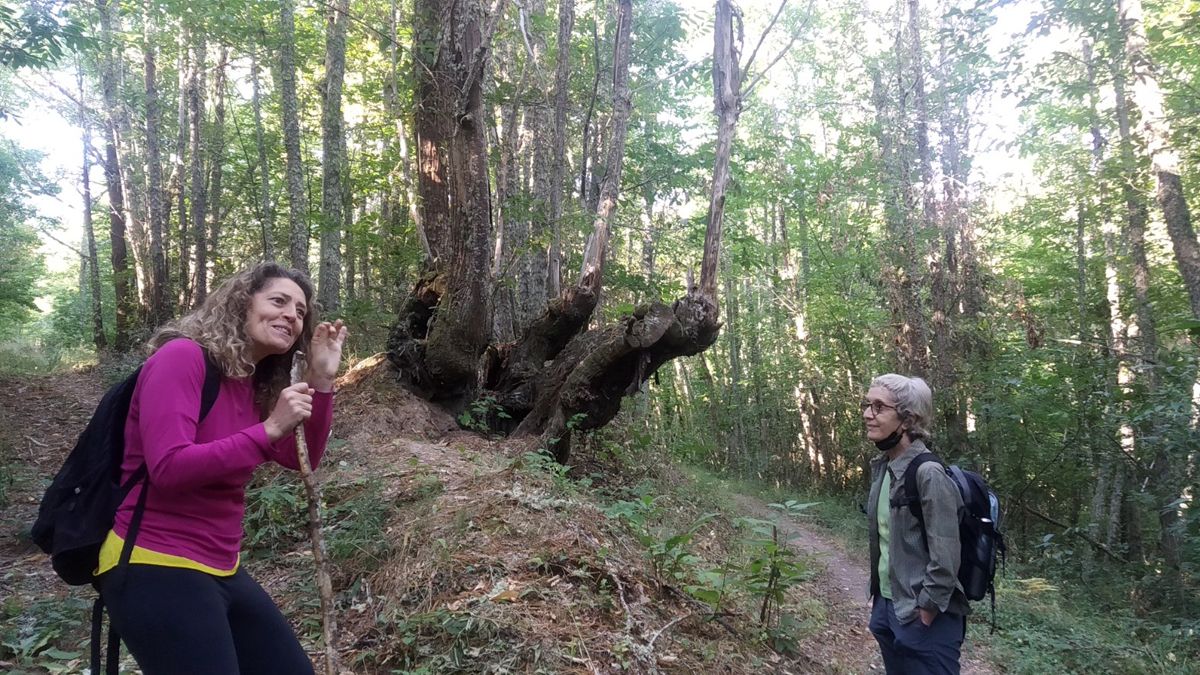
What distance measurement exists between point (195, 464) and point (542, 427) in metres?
6.76

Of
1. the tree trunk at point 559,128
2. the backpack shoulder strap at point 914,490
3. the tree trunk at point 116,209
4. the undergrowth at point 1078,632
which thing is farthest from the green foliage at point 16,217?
the undergrowth at point 1078,632

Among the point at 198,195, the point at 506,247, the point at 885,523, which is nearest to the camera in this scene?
the point at 885,523

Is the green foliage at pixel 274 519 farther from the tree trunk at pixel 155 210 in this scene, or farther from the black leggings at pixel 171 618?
the tree trunk at pixel 155 210

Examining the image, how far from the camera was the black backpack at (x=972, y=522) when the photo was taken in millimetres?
2963

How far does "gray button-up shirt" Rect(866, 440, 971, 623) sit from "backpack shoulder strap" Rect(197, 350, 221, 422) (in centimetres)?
281

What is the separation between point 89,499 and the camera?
1846 mm

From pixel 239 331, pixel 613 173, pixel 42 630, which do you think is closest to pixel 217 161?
pixel 613 173

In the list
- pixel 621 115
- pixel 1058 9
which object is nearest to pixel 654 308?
pixel 621 115

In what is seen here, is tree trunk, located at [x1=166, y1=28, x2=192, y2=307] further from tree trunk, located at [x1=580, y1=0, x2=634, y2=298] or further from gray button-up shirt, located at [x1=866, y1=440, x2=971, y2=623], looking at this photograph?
gray button-up shirt, located at [x1=866, y1=440, x2=971, y2=623]

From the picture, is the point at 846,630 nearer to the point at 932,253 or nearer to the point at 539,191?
the point at 539,191

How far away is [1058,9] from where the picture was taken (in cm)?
944

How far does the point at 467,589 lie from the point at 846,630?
4788 millimetres

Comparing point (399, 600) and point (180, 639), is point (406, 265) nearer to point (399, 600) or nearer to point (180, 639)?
point (399, 600)

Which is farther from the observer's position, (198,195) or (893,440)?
(198,195)
